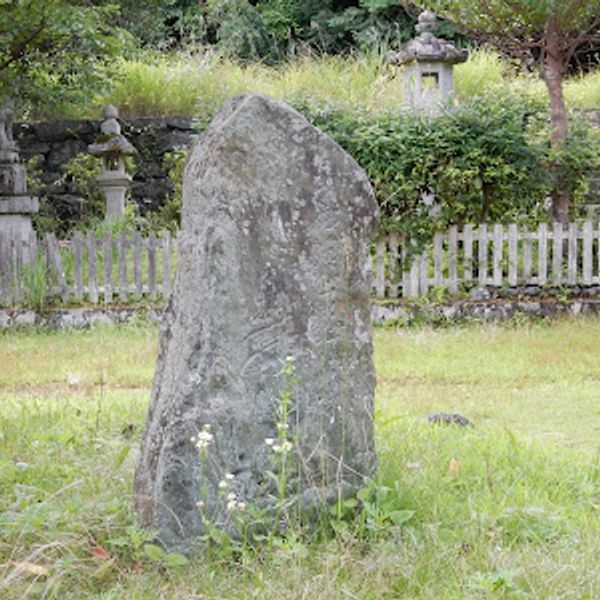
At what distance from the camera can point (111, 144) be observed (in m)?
14.5

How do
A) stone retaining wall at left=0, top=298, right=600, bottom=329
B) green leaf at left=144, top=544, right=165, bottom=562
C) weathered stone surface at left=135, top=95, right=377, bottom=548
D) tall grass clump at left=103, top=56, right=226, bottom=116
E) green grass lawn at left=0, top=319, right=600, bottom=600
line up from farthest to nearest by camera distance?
tall grass clump at left=103, top=56, right=226, bottom=116
stone retaining wall at left=0, top=298, right=600, bottom=329
weathered stone surface at left=135, top=95, right=377, bottom=548
green leaf at left=144, top=544, right=165, bottom=562
green grass lawn at left=0, top=319, right=600, bottom=600

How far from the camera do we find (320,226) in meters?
3.67

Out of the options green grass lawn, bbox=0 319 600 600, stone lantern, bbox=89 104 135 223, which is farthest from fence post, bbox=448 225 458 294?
stone lantern, bbox=89 104 135 223

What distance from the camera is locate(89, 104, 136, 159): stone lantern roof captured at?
47.5 feet

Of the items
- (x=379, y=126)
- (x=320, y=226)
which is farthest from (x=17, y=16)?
(x=320, y=226)

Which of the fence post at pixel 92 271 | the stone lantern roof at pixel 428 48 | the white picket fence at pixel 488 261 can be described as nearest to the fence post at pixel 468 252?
the white picket fence at pixel 488 261

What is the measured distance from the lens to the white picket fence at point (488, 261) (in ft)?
38.5

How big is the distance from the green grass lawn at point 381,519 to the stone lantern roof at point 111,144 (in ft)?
26.6

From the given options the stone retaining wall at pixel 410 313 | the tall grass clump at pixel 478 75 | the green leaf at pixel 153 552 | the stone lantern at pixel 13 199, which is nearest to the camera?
the green leaf at pixel 153 552

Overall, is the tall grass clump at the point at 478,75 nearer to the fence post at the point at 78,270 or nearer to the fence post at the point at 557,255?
the fence post at the point at 557,255

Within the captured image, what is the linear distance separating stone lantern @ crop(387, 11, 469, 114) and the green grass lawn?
8.49m

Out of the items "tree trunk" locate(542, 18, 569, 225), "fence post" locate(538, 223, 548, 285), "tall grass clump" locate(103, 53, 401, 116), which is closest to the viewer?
"fence post" locate(538, 223, 548, 285)

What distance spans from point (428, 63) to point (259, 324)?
39.1 feet

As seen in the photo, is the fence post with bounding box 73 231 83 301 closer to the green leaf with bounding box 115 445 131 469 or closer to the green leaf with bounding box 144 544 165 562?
the green leaf with bounding box 115 445 131 469
